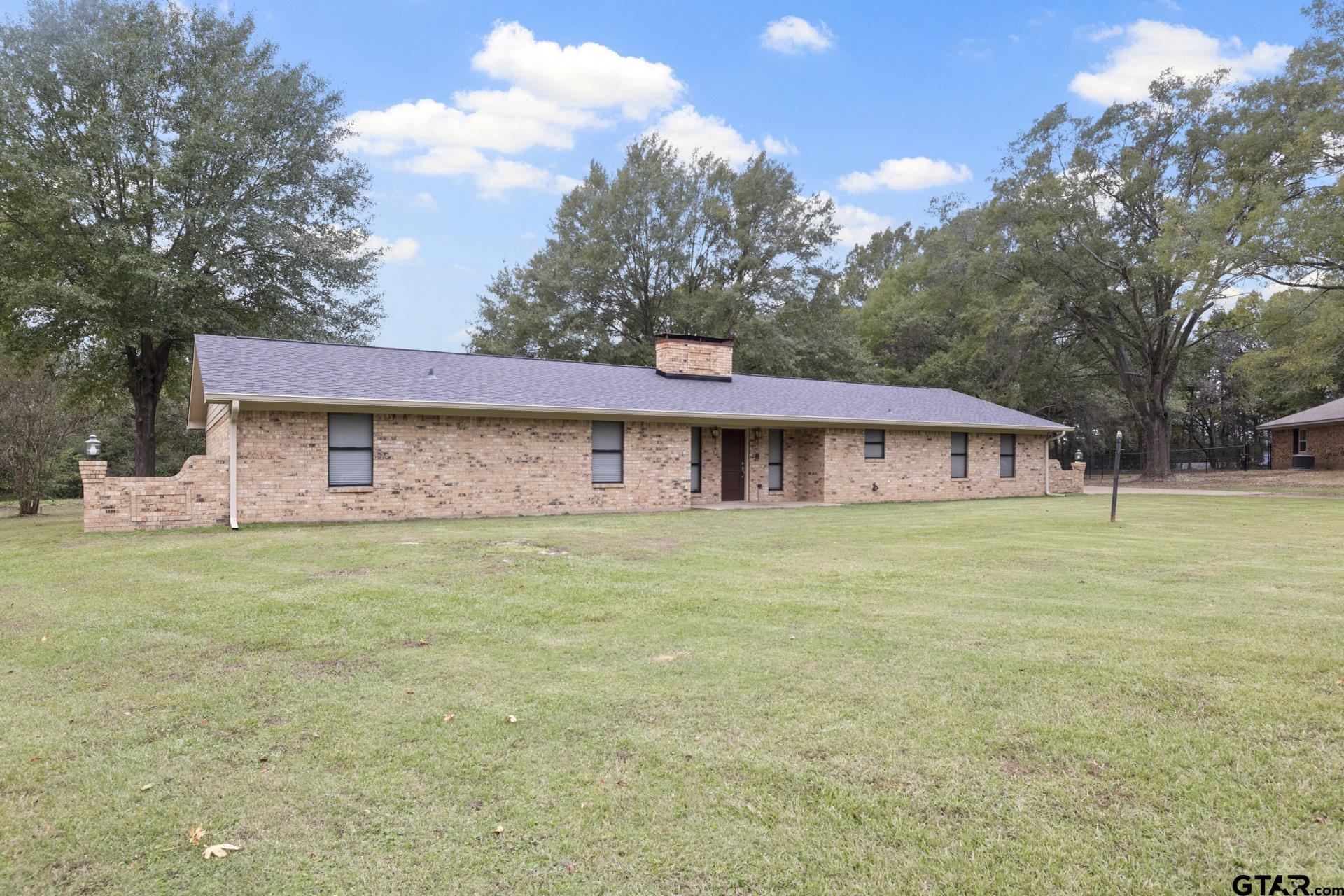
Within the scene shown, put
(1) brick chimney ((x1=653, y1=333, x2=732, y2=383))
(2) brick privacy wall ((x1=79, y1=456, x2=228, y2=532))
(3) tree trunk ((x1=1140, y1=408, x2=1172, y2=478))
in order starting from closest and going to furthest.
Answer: (2) brick privacy wall ((x1=79, y1=456, x2=228, y2=532)), (1) brick chimney ((x1=653, y1=333, x2=732, y2=383)), (3) tree trunk ((x1=1140, y1=408, x2=1172, y2=478))

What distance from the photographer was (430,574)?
769 centimetres

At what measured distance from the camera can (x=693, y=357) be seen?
20.6m

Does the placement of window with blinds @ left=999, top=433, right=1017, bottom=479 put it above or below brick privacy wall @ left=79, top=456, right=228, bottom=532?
above

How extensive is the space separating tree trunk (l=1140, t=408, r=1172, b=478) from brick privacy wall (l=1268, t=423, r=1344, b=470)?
6.04 metres

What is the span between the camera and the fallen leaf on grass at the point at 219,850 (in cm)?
258

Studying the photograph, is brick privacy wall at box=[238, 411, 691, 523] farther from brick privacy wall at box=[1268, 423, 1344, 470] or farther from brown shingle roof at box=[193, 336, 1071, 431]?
brick privacy wall at box=[1268, 423, 1344, 470]

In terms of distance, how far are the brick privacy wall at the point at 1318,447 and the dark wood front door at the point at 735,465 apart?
89.0 feet

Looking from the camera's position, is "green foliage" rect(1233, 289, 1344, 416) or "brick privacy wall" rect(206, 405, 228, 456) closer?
"brick privacy wall" rect(206, 405, 228, 456)

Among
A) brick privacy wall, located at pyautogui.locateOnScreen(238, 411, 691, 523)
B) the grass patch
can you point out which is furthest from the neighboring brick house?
brick privacy wall, located at pyautogui.locateOnScreen(238, 411, 691, 523)

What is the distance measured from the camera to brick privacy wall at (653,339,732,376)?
20.5 m

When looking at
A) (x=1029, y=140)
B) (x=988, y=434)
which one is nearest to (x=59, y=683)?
(x=988, y=434)

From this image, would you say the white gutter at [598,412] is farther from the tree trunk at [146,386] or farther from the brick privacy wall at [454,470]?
the tree trunk at [146,386]

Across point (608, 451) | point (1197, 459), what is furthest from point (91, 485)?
point (1197, 459)

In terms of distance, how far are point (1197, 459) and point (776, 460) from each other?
36047 millimetres
